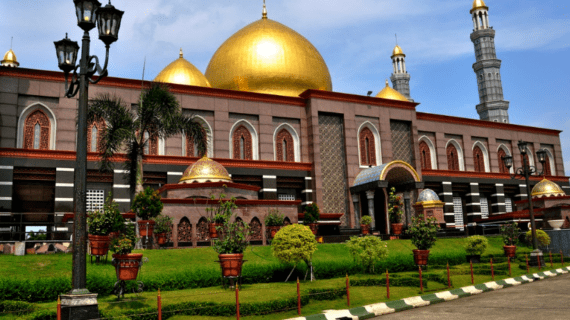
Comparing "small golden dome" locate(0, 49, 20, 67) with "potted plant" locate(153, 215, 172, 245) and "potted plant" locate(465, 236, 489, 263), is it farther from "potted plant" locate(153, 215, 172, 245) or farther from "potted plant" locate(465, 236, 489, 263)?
"potted plant" locate(465, 236, 489, 263)

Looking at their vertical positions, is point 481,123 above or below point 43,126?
above

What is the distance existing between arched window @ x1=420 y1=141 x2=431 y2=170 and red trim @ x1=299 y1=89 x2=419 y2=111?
3.39 m

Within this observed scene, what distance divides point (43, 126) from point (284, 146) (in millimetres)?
14458

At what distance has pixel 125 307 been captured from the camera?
1162 centimetres

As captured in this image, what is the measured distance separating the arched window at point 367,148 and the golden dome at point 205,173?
12073 millimetres

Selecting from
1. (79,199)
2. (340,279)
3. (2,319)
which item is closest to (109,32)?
(79,199)

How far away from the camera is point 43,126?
27797 mm

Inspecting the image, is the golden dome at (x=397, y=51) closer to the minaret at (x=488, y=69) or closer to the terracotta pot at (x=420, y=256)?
the minaret at (x=488, y=69)

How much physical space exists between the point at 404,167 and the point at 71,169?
752 inches

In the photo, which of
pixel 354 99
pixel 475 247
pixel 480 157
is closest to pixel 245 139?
pixel 354 99

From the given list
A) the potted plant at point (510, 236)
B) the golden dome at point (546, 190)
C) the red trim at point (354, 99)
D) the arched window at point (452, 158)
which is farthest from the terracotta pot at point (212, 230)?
the golden dome at point (546, 190)

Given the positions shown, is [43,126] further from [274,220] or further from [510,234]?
[510,234]

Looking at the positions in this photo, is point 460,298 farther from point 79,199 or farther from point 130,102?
point 130,102

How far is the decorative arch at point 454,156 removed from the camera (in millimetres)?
40656
